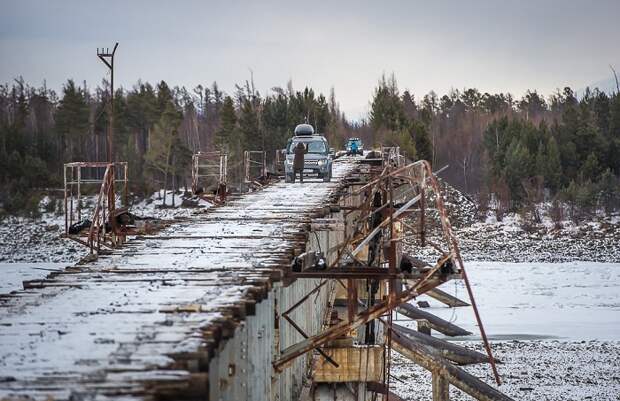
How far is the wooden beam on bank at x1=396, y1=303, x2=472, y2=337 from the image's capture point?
34.9 metres

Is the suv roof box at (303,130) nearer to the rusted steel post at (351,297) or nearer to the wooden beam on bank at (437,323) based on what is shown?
the wooden beam on bank at (437,323)

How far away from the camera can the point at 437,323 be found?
35.3m

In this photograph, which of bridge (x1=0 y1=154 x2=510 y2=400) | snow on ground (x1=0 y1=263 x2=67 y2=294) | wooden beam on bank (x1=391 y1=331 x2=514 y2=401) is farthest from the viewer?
snow on ground (x1=0 y1=263 x2=67 y2=294)

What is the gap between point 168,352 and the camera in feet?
26.5

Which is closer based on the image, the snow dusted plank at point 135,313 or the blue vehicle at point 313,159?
the snow dusted plank at point 135,313

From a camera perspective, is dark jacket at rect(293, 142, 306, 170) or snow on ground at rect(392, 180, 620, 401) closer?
snow on ground at rect(392, 180, 620, 401)

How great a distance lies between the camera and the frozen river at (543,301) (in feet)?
117

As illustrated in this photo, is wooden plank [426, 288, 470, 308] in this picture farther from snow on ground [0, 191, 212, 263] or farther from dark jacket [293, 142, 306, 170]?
snow on ground [0, 191, 212, 263]

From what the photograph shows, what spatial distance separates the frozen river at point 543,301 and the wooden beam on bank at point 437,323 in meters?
0.51

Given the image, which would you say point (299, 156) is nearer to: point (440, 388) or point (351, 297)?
point (440, 388)

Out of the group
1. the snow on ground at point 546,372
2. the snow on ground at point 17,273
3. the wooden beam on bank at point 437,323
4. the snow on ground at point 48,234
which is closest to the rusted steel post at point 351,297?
the snow on ground at point 546,372

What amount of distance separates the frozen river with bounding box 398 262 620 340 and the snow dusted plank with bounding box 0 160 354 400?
19683 mm

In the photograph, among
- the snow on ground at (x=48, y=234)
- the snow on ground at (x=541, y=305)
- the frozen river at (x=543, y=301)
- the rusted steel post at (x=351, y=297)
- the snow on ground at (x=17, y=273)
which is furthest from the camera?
the snow on ground at (x=48, y=234)

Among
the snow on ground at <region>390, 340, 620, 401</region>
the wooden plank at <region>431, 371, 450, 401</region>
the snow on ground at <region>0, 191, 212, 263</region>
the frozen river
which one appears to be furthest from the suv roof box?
the wooden plank at <region>431, 371, 450, 401</region>
